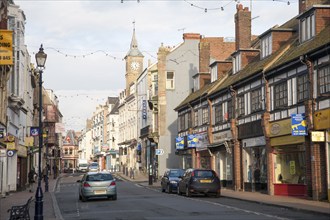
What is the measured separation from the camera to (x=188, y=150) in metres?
46.7

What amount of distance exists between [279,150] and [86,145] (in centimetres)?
11691

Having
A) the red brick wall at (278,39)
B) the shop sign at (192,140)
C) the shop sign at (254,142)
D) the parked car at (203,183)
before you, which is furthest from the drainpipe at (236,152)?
the shop sign at (192,140)

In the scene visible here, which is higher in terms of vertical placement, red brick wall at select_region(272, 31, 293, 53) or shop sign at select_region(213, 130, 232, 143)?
red brick wall at select_region(272, 31, 293, 53)

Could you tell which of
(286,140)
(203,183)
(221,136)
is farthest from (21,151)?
(286,140)

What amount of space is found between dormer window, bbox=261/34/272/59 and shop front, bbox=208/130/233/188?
6.04 m

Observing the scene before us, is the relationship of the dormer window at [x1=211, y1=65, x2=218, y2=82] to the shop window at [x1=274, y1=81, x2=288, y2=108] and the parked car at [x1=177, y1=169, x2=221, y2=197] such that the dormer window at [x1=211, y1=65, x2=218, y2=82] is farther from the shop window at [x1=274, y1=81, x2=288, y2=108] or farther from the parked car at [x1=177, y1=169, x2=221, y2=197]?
the parked car at [x1=177, y1=169, x2=221, y2=197]

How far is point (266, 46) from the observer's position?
107 ft

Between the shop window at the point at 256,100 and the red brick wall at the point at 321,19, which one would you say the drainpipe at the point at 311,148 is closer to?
the red brick wall at the point at 321,19

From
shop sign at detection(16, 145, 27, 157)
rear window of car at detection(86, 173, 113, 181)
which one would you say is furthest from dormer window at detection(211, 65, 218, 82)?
rear window of car at detection(86, 173, 113, 181)

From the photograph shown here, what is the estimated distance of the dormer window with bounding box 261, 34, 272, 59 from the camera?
3208 cm

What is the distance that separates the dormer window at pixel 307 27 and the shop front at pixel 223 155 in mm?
10129

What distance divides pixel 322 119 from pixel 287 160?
221 inches

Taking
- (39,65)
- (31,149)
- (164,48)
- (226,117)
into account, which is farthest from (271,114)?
(164,48)

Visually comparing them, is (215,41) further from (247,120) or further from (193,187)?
(193,187)
